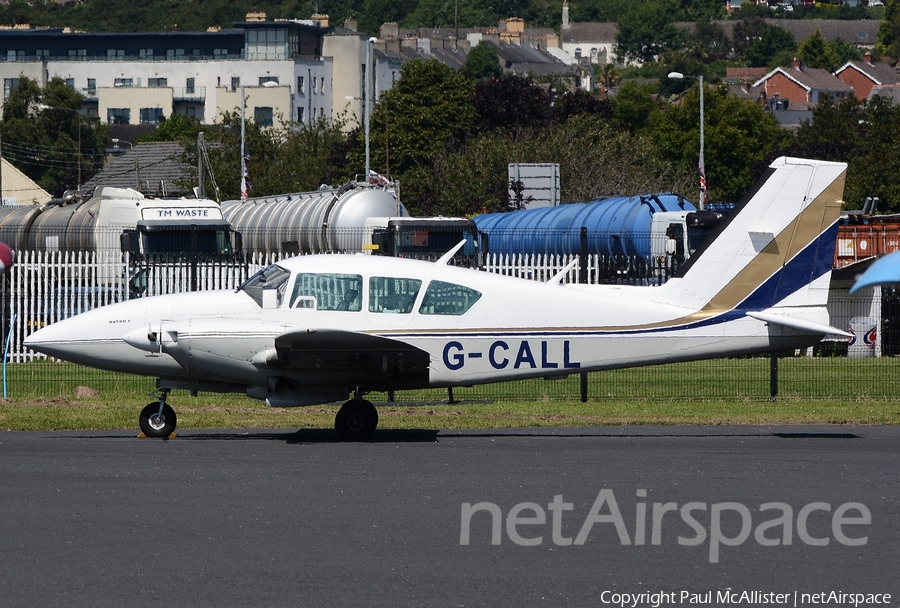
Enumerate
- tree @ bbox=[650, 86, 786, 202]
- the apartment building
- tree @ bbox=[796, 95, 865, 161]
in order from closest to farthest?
tree @ bbox=[650, 86, 786, 202] → tree @ bbox=[796, 95, 865, 161] → the apartment building

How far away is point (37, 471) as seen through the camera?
1313 cm

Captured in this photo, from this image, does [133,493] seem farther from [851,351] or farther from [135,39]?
[135,39]

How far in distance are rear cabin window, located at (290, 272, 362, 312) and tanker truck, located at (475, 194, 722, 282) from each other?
51.3 ft

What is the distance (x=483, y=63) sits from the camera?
575 feet

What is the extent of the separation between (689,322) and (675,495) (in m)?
4.22

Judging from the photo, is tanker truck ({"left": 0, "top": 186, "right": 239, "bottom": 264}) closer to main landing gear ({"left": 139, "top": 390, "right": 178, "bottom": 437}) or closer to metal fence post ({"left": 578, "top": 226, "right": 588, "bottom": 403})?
metal fence post ({"left": 578, "top": 226, "right": 588, "bottom": 403})

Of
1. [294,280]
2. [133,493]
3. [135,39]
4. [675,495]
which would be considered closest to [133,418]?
[294,280]

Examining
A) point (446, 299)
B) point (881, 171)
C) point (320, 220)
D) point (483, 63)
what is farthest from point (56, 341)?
point (483, 63)

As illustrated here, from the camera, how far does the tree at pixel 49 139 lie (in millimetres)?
103375

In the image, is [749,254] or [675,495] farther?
[749,254]

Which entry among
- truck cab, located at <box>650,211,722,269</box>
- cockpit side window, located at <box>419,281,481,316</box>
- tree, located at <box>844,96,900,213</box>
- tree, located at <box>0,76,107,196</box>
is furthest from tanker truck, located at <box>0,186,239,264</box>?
tree, located at <box>0,76,107,196</box>

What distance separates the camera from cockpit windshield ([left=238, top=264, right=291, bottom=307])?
15469mm

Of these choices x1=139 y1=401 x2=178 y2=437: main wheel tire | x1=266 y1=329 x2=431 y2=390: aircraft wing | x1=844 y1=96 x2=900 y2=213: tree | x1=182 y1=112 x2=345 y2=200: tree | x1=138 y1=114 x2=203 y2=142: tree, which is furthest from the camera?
x1=138 y1=114 x2=203 y2=142: tree

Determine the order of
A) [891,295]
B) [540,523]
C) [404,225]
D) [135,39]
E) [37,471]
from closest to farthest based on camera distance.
Answer: [540,523] < [37,471] < [891,295] < [404,225] < [135,39]
